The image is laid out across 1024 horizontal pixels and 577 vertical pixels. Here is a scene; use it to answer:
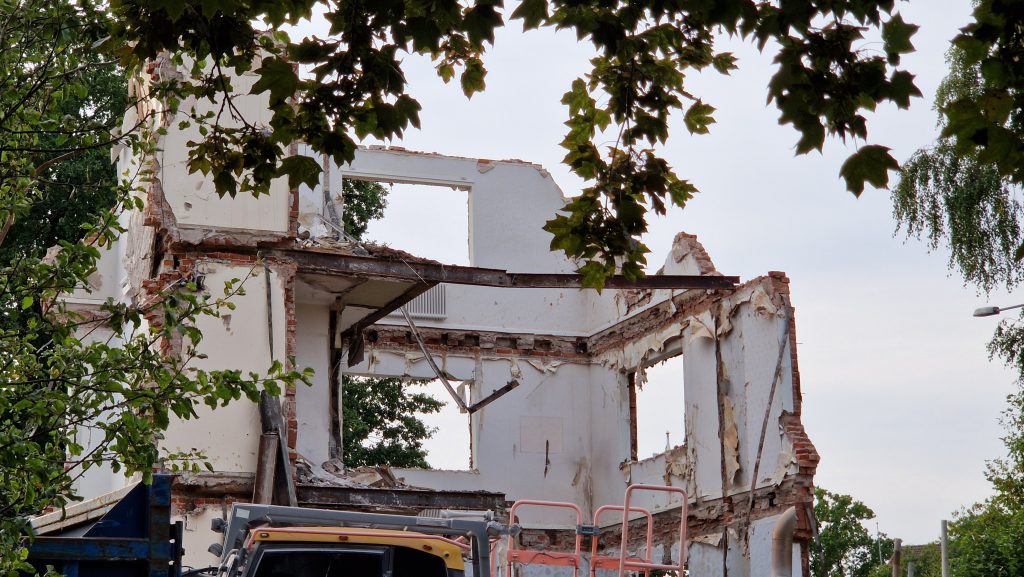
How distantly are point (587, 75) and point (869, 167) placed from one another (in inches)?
78.0

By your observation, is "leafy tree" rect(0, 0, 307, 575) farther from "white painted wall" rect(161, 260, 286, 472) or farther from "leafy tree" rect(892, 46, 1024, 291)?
"leafy tree" rect(892, 46, 1024, 291)

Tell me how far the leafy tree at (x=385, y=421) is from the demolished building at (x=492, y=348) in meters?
8.35

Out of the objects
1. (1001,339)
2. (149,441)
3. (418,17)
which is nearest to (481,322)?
(1001,339)

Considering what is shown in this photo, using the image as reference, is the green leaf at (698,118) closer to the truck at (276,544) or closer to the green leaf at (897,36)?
the green leaf at (897,36)

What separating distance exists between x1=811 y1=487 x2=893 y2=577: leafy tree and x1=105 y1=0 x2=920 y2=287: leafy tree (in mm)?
57775

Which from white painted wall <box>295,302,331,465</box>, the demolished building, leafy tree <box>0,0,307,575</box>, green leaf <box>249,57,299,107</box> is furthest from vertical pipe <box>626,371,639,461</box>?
green leaf <box>249,57,299,107</box>

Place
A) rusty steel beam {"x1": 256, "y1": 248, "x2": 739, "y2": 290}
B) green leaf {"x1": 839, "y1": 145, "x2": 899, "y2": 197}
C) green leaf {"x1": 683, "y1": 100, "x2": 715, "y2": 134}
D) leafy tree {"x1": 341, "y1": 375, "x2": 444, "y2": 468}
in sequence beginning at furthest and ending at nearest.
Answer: leafy tree {"x1": 341, "y1": 375, "x2": 444, "y2": 468} < rusty steel beam {"x1": 256, "y1": 248, "x2": 739, "y2": 290} < green leaf {"x1": 683, "y1": 100, "x2": 715, "y2": 134} < green leaf {"x1": 839, "y1": 145, "x2": 899, "y2": 197}

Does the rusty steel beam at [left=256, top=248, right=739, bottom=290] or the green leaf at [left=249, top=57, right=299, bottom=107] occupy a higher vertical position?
the rusty steel beam at [left=256, top=248, right=739, bottom=290]

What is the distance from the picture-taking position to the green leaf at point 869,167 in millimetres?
5090

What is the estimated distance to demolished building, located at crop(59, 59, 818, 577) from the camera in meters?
15.3

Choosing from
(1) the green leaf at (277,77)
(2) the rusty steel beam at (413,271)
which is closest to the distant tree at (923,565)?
(2) the rusty steel beam at (413,271)

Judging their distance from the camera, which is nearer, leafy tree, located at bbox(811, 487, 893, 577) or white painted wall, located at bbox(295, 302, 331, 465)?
white painted wall, located at bbox(295, 302, 331, 465)

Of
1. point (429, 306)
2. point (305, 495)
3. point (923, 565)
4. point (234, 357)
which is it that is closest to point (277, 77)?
point (305, 495)

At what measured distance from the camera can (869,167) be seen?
510cm
